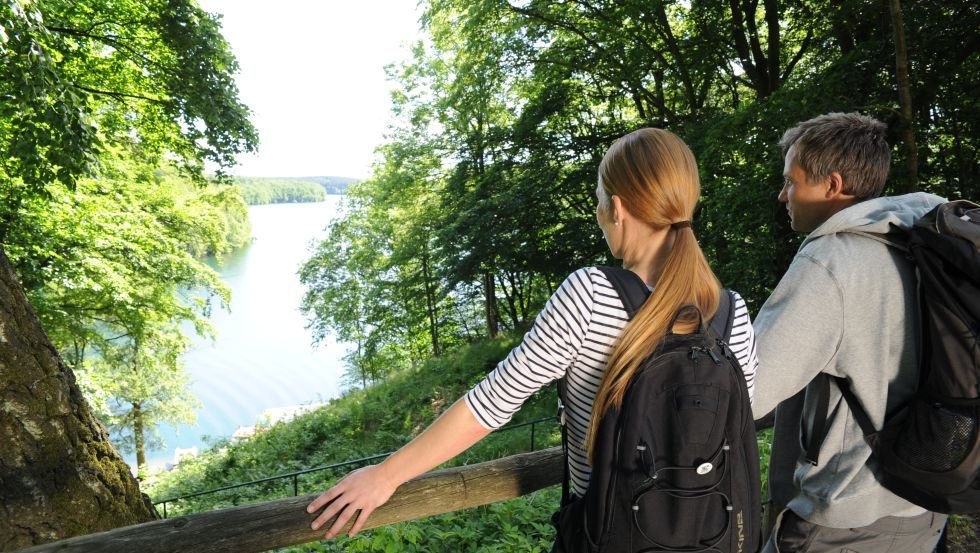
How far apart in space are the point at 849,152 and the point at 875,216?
0.22m

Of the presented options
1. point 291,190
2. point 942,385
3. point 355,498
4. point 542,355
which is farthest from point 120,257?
point 291,190

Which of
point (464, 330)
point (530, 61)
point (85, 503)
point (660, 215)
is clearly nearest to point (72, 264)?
point (530, 61)

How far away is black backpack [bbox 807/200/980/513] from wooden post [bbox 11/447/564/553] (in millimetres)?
1111

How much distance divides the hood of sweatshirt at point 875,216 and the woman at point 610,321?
0.37m

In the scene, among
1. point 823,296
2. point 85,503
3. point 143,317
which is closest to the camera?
point 823,296

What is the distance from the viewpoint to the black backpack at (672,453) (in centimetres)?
113

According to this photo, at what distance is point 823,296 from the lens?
4.54 feet

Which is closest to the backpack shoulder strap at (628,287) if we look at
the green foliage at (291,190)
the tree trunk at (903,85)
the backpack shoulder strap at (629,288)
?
the backpack shoulder strap at (629,288)

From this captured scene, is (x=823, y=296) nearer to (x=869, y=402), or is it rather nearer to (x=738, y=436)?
(x=869, y=402)

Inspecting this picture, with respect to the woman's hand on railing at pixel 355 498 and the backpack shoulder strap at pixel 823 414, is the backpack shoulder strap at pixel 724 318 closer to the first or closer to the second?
the backpack shoulder strap at pixel 823 414

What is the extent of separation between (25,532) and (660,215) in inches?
105

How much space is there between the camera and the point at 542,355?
3.77ft

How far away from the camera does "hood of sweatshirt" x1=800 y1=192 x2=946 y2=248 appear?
1.42m

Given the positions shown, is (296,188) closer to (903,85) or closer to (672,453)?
(903,85)
